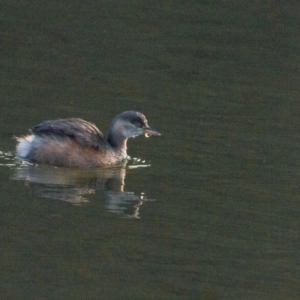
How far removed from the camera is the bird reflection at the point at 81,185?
28.5ft

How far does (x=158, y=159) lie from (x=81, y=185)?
41.1 inches

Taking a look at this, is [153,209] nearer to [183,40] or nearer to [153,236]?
[153,236]

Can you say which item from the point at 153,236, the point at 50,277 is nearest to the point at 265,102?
the point at 153,236

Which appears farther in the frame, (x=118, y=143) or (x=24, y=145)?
(x=118, y=143)

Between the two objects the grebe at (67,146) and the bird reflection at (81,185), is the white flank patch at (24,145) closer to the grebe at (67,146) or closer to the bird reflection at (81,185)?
the grebe at (67,146)

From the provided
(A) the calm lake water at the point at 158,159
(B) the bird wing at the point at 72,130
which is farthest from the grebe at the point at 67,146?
(A) the calm lake water at the point at 158,159

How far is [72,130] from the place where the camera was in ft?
32.7

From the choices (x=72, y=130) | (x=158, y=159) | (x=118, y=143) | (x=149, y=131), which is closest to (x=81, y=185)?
(x=72, y=130)

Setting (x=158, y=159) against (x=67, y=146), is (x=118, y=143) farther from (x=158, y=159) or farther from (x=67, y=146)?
(x=67, y=146)

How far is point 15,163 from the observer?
32.0 ft

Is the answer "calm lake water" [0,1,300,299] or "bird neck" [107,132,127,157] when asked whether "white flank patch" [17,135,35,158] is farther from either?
"bird neck" [107,132,127,157]

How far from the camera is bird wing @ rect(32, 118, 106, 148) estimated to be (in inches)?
389

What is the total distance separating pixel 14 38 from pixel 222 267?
28.3 feet

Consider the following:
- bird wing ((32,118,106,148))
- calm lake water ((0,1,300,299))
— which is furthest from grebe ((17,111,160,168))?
calm lake water ((0,1,300,299))
